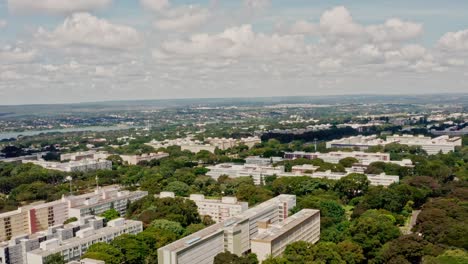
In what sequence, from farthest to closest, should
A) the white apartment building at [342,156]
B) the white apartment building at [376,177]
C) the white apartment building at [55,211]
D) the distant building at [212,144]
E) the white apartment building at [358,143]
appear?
the distant building at [212,144] < the white apartment building at [358,143] < the white apartment building at [342,156] < the white apartment building at [376,177] < the white apartment building at [55,211]

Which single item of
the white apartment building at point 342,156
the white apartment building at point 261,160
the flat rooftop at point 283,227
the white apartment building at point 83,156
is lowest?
the white apartment building at point 83,156

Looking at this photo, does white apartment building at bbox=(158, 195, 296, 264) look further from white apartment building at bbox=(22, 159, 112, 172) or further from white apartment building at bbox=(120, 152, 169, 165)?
white apartment building at bbox=(120, 152, 169, 165)

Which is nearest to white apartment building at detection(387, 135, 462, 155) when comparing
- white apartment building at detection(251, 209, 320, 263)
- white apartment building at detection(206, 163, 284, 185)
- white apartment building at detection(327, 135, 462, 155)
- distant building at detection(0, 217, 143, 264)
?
white apartment building at detection(327, 135, 462, 155)

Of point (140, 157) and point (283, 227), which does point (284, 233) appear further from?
point (140, 157)

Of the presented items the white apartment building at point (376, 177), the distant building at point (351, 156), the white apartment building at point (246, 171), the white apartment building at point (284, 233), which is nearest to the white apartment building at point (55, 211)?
the white apartment building at point (284, 233)

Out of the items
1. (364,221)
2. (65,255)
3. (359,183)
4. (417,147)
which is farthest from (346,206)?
(417,147)

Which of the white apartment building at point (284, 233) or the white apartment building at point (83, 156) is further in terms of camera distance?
the white apartment building at point (83, 156)

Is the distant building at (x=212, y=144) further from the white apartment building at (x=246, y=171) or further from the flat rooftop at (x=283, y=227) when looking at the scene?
the flat rooftop at (x=283, y=227)
